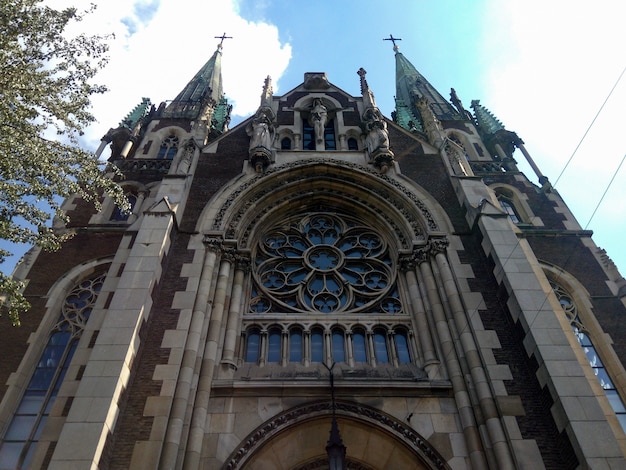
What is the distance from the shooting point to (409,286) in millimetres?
13383

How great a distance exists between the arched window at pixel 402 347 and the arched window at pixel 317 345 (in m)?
1.90

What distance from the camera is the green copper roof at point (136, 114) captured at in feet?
75.4

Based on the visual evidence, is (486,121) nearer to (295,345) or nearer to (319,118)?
(319,118)

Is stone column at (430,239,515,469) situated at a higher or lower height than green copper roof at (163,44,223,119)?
lower

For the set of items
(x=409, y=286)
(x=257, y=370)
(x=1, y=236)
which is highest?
(x=409, y=286)

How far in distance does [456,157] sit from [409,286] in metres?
5.61

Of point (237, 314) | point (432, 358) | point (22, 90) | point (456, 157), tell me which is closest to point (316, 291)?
point (237, 314)

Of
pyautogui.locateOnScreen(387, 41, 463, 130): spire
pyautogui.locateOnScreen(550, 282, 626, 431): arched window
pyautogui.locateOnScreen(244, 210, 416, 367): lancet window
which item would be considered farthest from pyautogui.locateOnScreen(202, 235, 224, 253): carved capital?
pyautogui.locateOnScreen(387, 41, 463, 130): spire

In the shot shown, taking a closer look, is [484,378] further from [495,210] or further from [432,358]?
[495,210]

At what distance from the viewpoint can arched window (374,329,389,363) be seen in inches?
473

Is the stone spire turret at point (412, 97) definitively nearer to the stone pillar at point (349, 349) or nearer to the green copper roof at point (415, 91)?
the green copper roof at point (415, 91)

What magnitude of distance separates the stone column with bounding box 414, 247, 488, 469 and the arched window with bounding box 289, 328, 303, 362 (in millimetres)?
3404

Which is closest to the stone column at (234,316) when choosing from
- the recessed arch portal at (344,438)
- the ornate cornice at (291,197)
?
the ornate cornice at (291,197)

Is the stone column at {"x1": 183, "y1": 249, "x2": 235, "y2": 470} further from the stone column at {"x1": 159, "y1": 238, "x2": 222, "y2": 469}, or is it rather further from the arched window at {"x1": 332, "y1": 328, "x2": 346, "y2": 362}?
the arched window at {"x1": 332, "y1": 328, "x2": 346, "y2": 362}
